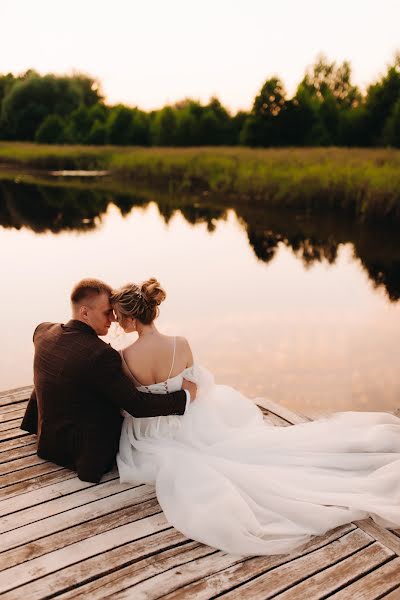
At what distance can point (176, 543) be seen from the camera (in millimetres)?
2492

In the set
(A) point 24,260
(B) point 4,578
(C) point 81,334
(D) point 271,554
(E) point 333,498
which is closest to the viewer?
(B) point 4,578

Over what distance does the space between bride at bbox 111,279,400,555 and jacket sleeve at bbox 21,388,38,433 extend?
23.1 inches

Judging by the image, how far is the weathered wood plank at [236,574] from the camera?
2211 millimetres

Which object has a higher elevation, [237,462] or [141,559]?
[237,462]

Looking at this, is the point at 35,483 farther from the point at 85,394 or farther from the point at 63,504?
the point at 85,394

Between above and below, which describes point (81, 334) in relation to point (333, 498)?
above

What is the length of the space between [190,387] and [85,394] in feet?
1.89

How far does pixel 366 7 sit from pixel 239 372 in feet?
39.4

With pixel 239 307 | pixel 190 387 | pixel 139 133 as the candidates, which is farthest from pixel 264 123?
pixel 190 387

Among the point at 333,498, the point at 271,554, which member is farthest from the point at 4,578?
the point at 333,498

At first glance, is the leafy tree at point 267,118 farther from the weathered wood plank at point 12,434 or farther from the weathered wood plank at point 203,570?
the weathered wood plank at point 203,570

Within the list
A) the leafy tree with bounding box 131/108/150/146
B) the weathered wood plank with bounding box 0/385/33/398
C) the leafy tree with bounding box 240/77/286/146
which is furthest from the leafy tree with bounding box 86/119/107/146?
the weathered wood plank with bounding box 0/385/33/398

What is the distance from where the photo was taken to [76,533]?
2543 millimetres

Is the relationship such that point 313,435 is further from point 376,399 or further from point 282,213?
point 282,213
